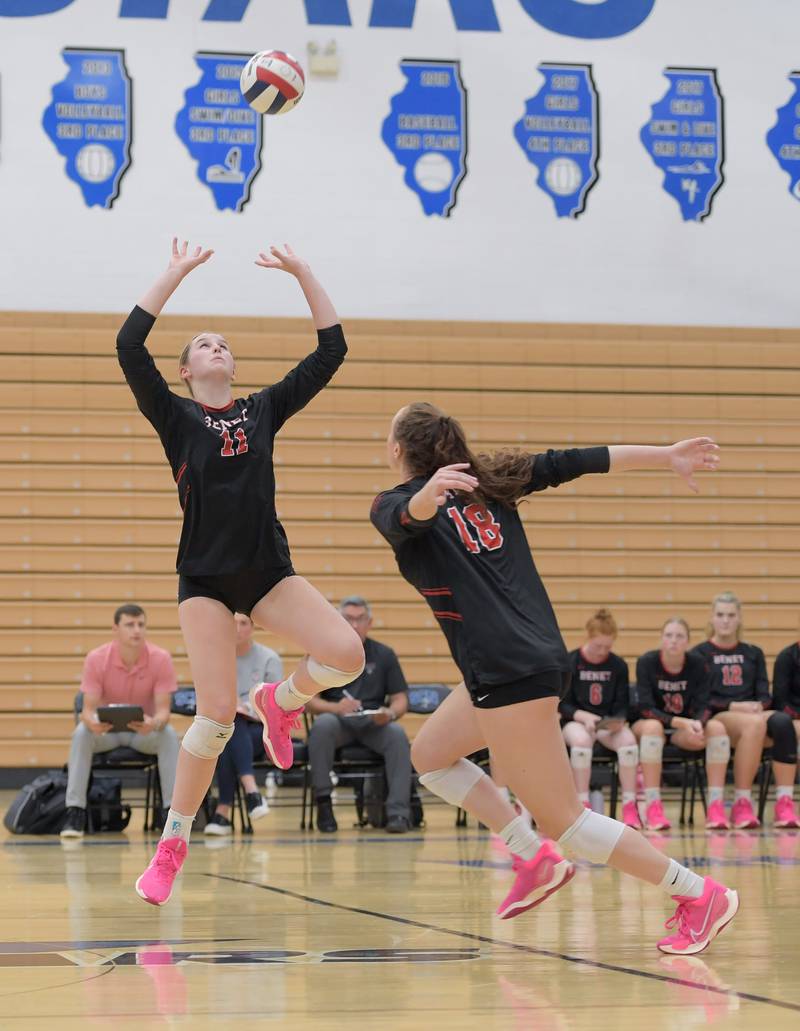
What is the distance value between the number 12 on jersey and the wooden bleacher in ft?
28.7

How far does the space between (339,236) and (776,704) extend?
617cm

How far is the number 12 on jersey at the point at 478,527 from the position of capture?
403 centimetres

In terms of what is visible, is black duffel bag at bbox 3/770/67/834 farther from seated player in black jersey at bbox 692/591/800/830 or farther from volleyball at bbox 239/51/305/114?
volleyball at bbox 239/51/305/114

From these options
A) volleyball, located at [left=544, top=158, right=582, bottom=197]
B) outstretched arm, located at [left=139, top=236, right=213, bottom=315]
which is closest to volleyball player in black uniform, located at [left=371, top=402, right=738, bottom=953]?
outstretched arm, located at [left=139, top=236, right=213, bottom=315]

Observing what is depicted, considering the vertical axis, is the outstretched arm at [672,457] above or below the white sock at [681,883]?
above

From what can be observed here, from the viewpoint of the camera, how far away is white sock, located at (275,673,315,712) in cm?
500

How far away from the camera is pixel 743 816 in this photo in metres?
9.06

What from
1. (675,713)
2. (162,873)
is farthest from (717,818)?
(162,873)

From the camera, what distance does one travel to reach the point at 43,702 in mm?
12398

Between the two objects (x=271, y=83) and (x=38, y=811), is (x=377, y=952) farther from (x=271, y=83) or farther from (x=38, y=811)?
(x=38, y=811)

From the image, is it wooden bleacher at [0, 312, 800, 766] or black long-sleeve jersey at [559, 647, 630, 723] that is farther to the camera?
wooden bleacher at [0, 312, 800, 766]

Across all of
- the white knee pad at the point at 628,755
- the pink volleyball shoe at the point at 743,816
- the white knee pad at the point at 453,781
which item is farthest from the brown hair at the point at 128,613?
the white knee pad at the point at 453,781

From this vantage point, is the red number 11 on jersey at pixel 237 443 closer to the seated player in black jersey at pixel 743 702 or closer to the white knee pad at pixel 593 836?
the white knee pad at pixel 593 836

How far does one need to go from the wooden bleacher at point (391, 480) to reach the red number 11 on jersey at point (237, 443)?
26.5ft
